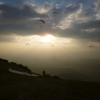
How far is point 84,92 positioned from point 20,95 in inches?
299

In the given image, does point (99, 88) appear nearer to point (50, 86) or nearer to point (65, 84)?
point (65, 84)

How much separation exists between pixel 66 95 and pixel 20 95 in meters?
5.26

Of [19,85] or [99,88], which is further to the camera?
[19,85]

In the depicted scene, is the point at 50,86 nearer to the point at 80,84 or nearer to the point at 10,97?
the point at 80,84

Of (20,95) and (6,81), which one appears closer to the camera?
(20,95)

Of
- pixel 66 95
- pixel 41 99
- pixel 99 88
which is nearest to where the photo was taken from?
Result: pixel 41 99

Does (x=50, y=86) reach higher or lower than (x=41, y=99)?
higher

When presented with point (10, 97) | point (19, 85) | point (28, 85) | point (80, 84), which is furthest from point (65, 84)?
point (10, 97)

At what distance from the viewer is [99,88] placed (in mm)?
18844

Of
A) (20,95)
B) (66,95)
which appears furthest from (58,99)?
(20,95)

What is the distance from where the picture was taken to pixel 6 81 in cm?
2225

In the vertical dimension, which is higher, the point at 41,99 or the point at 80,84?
the point at 80,84

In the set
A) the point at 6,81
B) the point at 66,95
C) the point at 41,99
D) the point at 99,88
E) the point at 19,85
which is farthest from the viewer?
the point at 6,81

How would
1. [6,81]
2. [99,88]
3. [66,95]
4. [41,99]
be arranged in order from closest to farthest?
[41,99]
[66,95]
[99,88]
[6,81]
